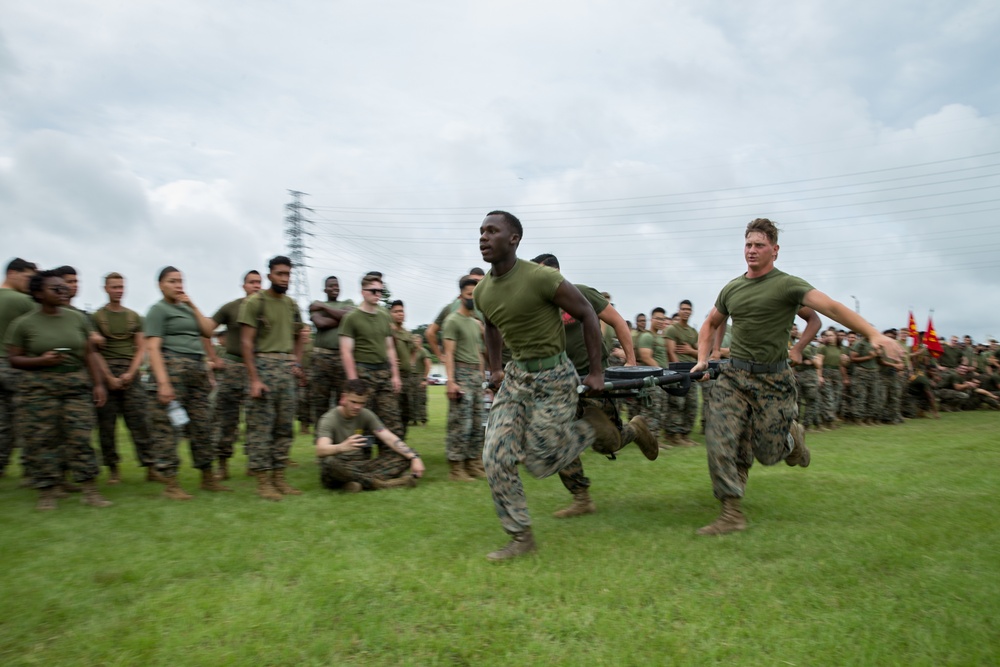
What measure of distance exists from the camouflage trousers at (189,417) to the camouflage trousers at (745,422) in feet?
16.2

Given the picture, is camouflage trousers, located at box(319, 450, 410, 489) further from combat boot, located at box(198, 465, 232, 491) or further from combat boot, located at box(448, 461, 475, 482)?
combat boot, located at box(198, 465, 232, 491)

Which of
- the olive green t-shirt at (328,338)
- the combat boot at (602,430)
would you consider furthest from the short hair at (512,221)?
the olive green t-shirt at (328,338)

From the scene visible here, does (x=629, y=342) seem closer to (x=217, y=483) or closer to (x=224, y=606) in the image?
(x=224, y=606)

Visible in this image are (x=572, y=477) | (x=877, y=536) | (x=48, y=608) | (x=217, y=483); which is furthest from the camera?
(x=217, y=483)

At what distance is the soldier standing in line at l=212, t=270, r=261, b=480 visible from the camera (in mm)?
7262

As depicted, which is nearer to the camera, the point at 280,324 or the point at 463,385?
the point at 280,324

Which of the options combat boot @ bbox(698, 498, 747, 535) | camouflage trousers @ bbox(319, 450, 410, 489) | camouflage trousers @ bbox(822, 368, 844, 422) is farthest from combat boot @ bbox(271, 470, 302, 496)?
camouflage trousers @ bbox(822, 368, 844, 422)

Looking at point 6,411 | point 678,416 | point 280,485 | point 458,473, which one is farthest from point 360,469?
point 678,416

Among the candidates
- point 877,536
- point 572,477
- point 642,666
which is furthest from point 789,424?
point 642,666

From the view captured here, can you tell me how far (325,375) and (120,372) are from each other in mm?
2521

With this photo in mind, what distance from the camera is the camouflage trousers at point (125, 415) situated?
7.33m

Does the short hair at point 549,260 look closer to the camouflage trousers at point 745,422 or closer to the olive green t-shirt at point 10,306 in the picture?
the camouflage trousers at point 745,422

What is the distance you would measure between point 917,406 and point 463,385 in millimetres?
13643

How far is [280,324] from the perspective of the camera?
6.72 meters
